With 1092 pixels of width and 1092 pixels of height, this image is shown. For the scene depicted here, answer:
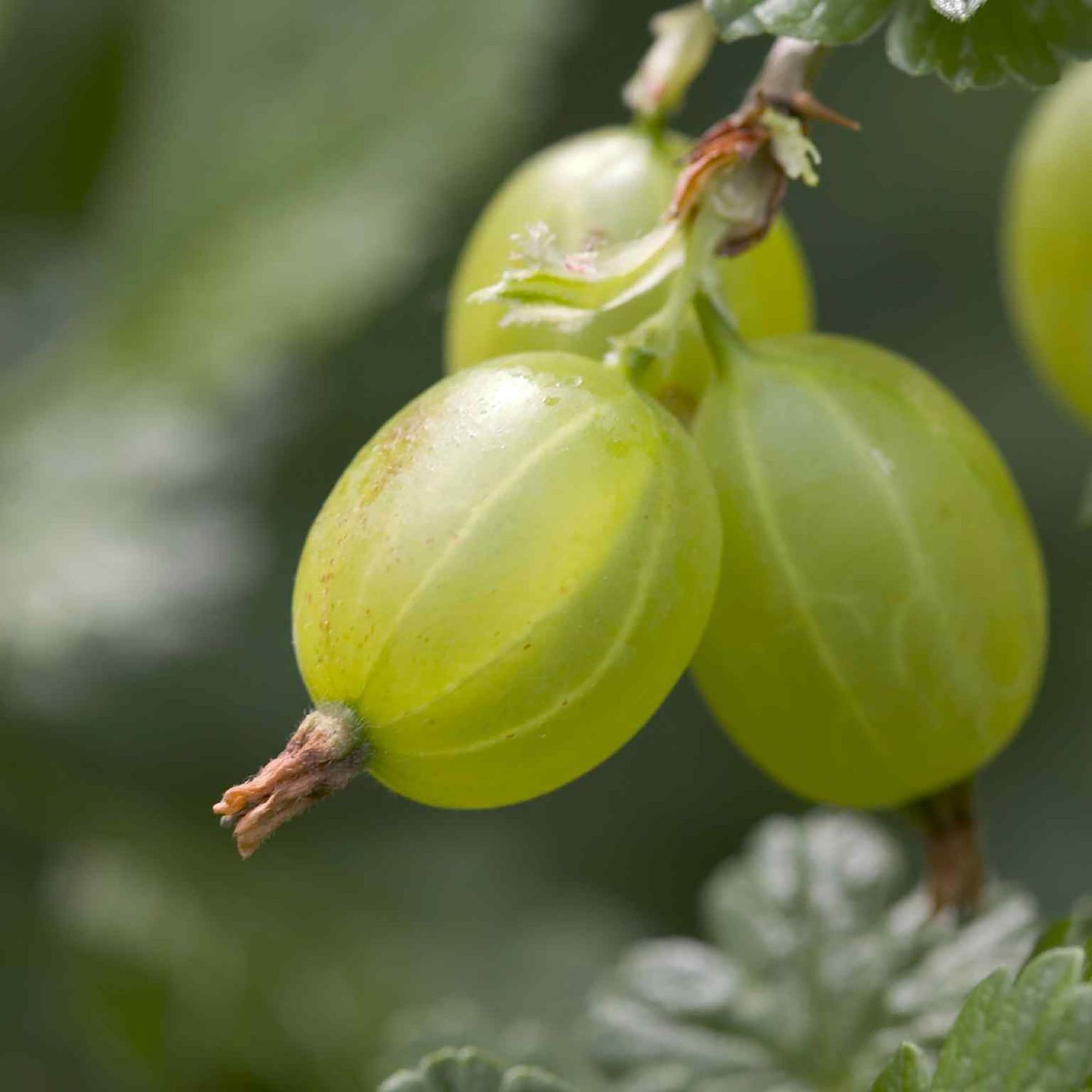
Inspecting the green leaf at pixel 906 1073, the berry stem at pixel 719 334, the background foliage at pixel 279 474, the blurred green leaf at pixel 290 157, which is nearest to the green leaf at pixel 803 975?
the green leaf at pixel 906 1073

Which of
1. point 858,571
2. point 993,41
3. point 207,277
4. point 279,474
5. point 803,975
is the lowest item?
point 803,975

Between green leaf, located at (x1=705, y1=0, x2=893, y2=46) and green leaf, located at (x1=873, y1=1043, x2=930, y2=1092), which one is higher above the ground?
green leaf, located at (x1=705, y1=0, x2=893, y2=46)

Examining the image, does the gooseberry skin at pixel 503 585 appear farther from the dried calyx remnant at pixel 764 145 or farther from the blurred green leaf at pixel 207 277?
the blurred green leaf at pixel 207 277

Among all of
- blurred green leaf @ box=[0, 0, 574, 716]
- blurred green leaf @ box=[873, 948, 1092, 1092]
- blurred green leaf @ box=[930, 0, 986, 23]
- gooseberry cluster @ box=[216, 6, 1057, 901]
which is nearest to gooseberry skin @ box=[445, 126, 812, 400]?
gooseberry cluster @ box=[216, 6, 1057, 901]

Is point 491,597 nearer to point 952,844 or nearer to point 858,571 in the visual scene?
point 858,571

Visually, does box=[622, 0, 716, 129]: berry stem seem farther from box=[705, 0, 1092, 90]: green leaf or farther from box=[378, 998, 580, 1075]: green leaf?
box=[378, 998, 580, 1075]: green leaf

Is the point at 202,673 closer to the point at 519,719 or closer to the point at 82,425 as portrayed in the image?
the point at 82,425

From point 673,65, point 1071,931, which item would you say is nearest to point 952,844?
point 1071,931
